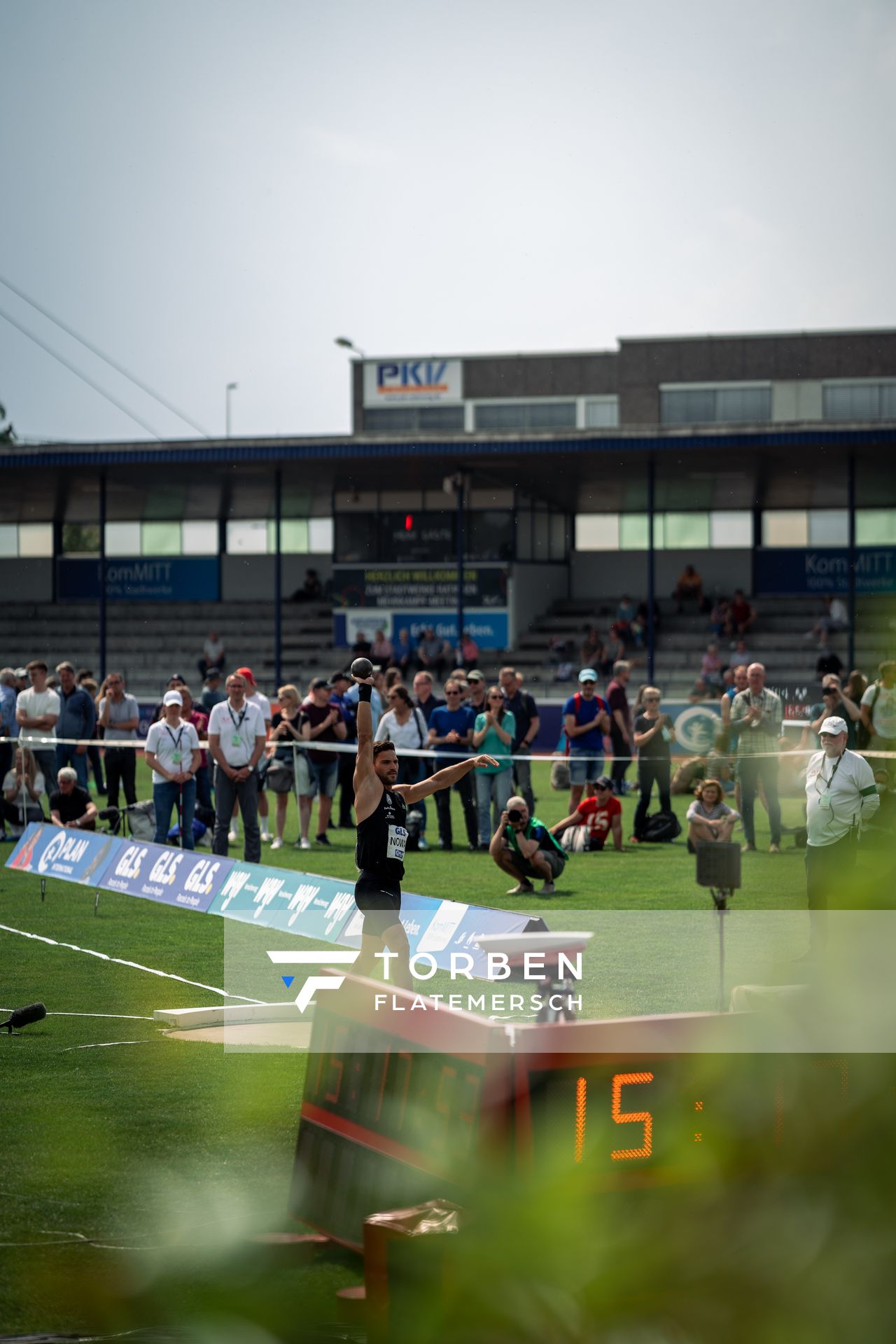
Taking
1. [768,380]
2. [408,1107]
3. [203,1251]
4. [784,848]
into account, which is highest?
[768,380]

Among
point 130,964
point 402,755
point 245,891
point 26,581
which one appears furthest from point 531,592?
point 130,964

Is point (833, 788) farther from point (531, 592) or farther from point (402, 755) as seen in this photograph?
point (531, 592)

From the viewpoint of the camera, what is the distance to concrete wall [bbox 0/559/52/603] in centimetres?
4866

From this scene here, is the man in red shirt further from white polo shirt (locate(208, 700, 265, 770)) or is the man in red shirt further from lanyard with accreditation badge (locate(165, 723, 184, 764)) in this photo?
lanyard with accreditation badge (locate(165, 723, 184, 764))

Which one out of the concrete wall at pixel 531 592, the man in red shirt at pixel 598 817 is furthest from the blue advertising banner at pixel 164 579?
the man in red shirt at pixel 598 817

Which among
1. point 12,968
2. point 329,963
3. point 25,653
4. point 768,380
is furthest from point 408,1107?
point 768,380

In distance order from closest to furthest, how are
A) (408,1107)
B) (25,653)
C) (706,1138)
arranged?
(706,1138), (408,1107), (25,653)

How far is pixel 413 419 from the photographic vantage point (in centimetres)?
7444

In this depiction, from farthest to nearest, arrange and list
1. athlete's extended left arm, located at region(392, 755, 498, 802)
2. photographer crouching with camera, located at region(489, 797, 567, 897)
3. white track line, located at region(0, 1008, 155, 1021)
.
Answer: photographer crouching with camera, located at region(489, 797, 567, 897)
white track line, located at region(0, 1008, 155, 1021)
athlete's extended left arm, located at region(392, 755, 498, 802)

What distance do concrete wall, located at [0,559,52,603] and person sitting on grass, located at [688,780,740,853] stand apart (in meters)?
37.3

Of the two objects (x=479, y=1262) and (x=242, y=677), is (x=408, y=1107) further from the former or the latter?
(x=242, y=677)

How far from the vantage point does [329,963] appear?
10367mm

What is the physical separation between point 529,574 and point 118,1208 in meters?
36.9

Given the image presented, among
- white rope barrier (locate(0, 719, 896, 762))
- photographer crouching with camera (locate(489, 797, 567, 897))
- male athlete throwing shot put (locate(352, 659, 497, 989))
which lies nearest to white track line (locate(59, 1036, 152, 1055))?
male athlete throwing shot put (locate(352, 659, 497, 989))
